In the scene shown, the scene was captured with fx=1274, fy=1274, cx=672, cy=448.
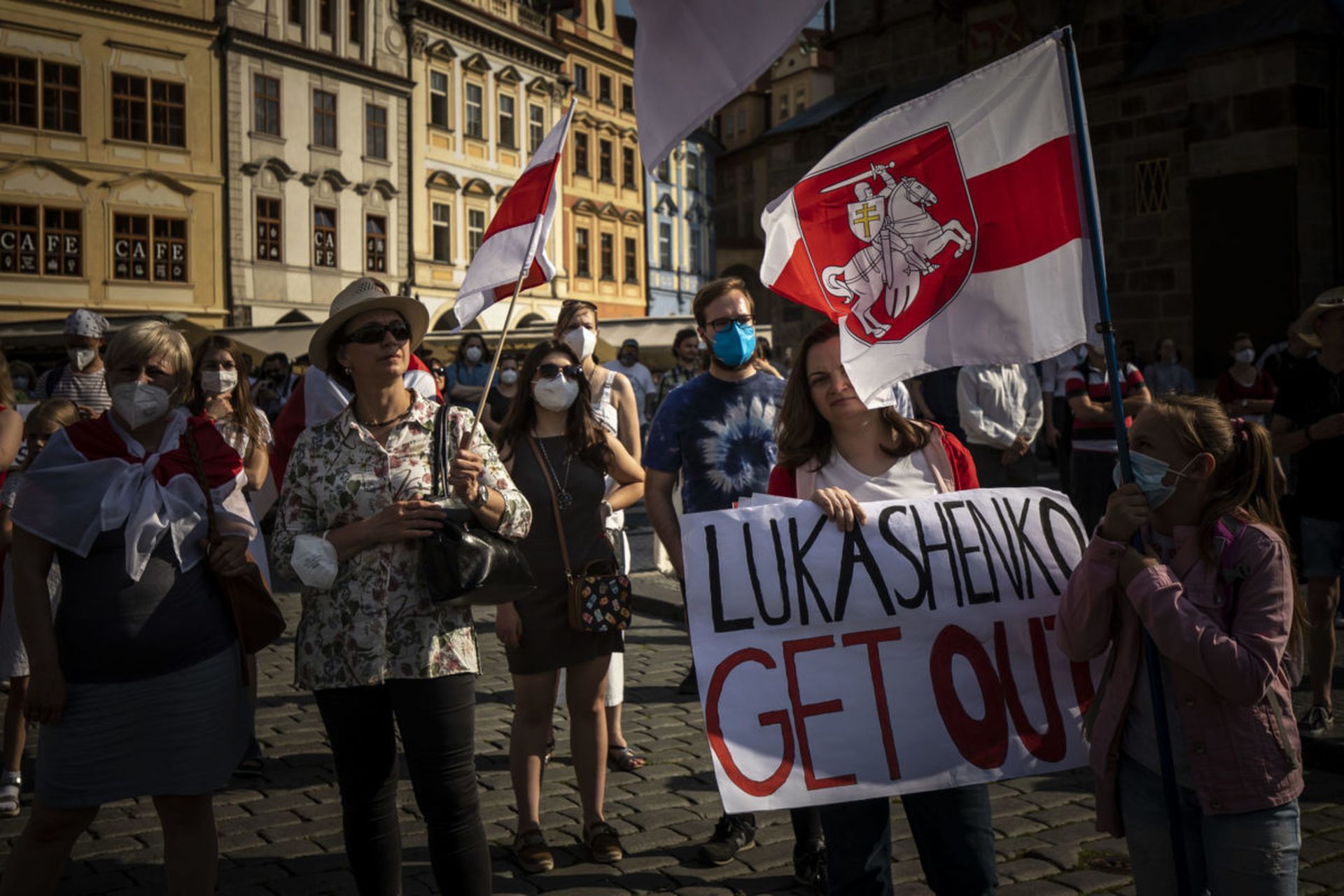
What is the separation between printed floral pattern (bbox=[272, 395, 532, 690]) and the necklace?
116cm

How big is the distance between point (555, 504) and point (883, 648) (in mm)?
1922

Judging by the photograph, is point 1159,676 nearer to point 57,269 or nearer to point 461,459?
point 461,459

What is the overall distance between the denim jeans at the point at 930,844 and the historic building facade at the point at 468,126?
4044 centimetres

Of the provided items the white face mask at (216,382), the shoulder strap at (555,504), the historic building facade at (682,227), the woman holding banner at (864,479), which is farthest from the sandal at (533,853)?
the historic building facade at (682,227)

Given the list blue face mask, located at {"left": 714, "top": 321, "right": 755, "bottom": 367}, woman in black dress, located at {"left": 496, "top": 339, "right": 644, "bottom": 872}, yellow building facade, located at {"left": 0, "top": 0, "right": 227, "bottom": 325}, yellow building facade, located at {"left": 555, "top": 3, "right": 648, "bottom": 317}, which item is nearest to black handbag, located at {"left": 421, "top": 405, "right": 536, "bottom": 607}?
woman in black dress, located at {"left": 496, "top": 339, "right": 644, "bottom": 872}

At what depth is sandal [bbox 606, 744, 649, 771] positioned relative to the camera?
5.63 meters

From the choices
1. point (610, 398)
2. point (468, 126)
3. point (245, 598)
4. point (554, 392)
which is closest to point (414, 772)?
point (245, 598)

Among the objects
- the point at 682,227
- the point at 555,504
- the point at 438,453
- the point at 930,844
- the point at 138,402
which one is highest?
the point at 682,227

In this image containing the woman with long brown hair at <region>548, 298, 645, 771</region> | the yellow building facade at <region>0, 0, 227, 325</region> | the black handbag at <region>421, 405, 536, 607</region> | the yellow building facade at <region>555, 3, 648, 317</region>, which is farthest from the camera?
the yellow building facade at <region>555, 3, 648, 317</region>

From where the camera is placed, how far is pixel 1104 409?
8586mm

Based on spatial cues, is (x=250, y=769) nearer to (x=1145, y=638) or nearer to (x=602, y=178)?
(x=1145, y=638)

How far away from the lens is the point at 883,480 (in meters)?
3.45

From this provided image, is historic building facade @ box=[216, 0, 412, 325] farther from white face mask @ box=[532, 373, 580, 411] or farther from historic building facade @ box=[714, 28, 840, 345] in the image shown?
white face mask @ box=[532, 373, 580, 411]

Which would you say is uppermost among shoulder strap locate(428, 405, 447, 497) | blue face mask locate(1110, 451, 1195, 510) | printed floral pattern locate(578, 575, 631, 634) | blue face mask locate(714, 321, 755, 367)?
blue face mask locate(714, 321, 755, 367)
